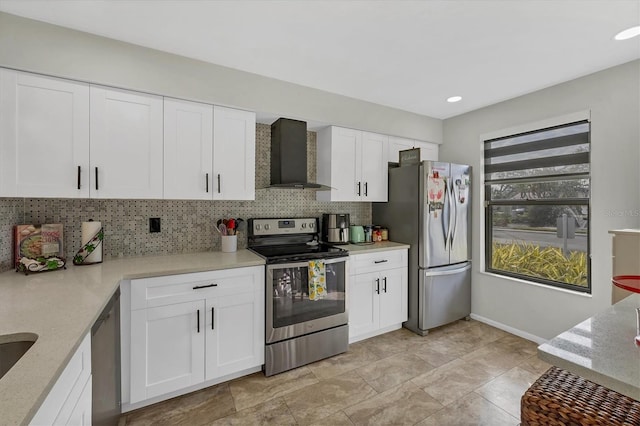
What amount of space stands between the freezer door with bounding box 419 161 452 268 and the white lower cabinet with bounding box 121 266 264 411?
1782mm

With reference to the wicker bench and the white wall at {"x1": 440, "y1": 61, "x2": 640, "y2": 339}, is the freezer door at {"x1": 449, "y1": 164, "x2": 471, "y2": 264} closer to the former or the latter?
the white wall at {"x1": 440, "y1": 61, "x2": 640, "y2": 339}

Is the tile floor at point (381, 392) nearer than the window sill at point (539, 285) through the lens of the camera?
Yes

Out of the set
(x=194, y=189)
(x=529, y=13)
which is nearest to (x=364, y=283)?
(x=194, y=189)

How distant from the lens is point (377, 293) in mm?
2924

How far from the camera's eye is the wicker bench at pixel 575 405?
1.03 m

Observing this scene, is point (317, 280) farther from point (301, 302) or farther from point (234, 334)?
point (234, 334)

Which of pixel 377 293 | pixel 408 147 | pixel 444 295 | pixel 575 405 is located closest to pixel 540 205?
pixel 444 295

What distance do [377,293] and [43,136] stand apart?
9.66 ft

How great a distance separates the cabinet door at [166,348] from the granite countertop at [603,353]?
6.48ft

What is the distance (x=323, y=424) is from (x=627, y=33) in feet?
10.7

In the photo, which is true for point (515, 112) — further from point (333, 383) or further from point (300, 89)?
point (333, 383)

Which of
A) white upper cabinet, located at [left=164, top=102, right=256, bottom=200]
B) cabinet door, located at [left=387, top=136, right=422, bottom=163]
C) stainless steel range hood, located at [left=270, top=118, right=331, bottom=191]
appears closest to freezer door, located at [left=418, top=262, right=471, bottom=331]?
cabinet door, located at [left=387, top=136, right=422, bottom=163]

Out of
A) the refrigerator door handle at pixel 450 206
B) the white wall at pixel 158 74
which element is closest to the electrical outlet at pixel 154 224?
the white wall at pixel 158 74

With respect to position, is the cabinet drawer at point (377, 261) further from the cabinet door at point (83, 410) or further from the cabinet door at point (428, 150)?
the cabinet door at point (83, 410)
